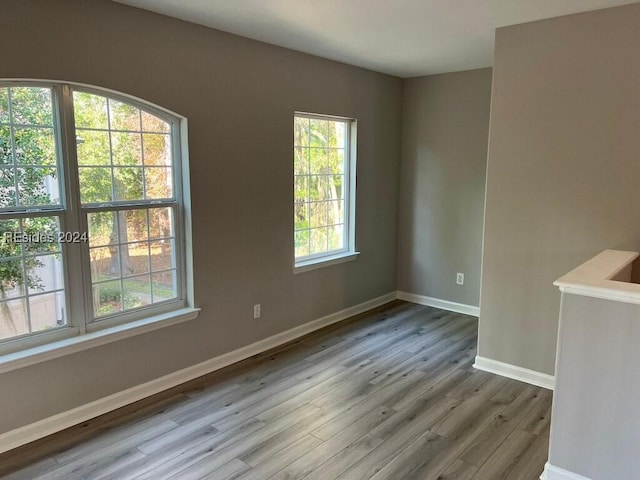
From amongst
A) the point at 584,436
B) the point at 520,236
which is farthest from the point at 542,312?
the point at 584,436

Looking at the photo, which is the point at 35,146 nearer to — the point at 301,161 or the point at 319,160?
the point at 301,161

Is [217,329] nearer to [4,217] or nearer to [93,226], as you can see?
[93,226]

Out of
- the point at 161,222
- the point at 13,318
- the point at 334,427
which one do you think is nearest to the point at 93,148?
the point at 161,222

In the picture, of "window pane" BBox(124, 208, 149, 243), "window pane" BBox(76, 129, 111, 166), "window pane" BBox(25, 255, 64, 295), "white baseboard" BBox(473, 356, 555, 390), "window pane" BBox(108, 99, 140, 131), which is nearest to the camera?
"window pane" BBox(25, 255, 64, 295)

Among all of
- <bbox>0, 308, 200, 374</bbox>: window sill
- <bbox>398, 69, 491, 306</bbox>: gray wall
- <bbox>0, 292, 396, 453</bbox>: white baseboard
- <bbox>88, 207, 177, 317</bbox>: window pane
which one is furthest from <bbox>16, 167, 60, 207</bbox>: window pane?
<bbox>398, 69, 491, 306</bbox>: gray wall

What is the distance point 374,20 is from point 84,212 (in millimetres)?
2201

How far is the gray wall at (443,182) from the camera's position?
4.67 m

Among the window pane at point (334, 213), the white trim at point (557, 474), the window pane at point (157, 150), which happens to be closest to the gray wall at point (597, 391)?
the white trim at point (557, 474)

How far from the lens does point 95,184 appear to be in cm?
286

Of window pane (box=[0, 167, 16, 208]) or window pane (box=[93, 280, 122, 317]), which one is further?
window pane (box=[93, 280, 122, 317])

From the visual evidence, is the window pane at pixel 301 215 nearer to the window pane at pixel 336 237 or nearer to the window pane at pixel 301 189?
the window pane at pixel 301 189

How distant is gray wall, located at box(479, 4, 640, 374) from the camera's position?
2906 millimetres

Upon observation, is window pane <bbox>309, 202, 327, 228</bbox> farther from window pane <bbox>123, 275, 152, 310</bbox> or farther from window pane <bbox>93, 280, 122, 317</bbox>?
window pane <bbox>93, 280, 122, 317</bbox>

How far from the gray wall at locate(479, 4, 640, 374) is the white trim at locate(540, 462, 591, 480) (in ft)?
3.74
